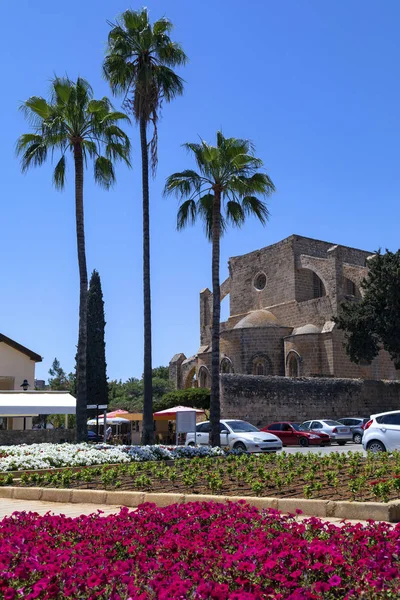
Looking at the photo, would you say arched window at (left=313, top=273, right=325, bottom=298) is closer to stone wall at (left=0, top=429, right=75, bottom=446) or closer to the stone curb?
stone wall at (left=0, top=429, right=75, bottom=446)

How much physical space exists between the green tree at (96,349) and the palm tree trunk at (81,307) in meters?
22.1

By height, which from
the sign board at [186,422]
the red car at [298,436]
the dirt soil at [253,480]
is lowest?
the red car at [298,436]

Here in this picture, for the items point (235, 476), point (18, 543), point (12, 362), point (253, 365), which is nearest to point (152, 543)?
point (18, 543)

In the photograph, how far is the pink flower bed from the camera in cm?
411

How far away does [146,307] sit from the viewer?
66.1 ft

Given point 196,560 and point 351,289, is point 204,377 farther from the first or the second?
point 196,560

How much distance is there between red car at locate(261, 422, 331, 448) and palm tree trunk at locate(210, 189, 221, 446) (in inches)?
351

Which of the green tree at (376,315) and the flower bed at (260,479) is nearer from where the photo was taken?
the flower bed at (260,479)

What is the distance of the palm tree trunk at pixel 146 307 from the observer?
19.4 meters

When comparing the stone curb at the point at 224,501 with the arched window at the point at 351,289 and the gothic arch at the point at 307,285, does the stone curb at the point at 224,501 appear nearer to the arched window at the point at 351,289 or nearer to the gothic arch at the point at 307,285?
the arched window at the point at 351,289

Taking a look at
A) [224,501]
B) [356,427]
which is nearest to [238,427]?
[356,427]

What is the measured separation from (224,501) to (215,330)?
11.5 metres

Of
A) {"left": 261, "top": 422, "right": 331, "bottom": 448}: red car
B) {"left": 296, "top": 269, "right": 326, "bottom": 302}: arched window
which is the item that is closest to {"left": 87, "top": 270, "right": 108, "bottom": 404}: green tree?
{"left": 296, "top": 269, "right": 326, "bottom": 302}: arched window

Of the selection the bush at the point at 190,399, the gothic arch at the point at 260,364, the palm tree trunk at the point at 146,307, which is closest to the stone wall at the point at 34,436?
the palm tree trunk at the point at 146,307
